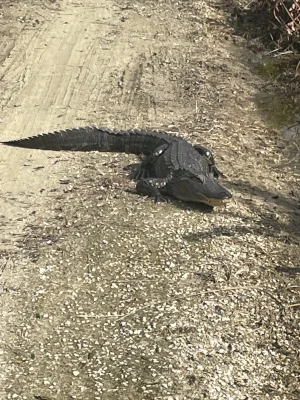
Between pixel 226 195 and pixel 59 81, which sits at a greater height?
pixel 226 195

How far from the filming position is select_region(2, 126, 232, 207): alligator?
24.1 ft

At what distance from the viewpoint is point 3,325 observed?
5609 millimetres

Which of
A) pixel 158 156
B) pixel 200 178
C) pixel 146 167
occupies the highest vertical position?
pixel 200 178

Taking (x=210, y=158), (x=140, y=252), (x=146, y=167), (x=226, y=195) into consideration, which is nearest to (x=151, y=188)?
(x=146, y=167)

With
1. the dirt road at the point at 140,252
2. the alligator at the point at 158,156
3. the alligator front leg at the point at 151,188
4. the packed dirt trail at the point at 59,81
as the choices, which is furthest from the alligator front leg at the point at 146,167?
the packed dirt trail at the point at 59,81

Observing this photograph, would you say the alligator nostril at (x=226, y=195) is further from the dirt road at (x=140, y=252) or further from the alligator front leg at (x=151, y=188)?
the alligator front leg at (x=151, y=188)

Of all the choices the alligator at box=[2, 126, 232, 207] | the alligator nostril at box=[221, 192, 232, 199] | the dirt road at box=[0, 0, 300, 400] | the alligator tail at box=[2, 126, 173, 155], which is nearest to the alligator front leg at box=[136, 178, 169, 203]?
the alligator at box=[2, 126, 232, 207]

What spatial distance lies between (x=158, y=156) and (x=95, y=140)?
0.83 metres

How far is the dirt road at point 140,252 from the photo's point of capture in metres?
5.29

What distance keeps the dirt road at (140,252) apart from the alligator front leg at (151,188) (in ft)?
0.43

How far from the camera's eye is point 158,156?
7996 mm

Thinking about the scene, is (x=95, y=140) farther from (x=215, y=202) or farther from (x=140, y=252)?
(x=140, y=252)

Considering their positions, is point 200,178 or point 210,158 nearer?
point 200,178

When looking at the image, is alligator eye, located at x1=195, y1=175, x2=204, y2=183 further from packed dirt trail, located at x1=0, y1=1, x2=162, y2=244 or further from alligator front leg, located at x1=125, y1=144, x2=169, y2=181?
packed dirt trail, located at x1=0, y1=1, x2=162, y2=244
